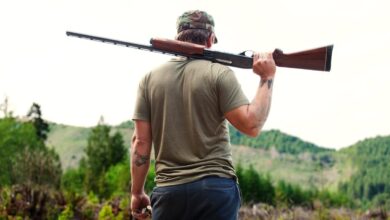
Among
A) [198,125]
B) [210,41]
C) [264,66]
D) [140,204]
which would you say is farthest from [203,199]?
[210,41]

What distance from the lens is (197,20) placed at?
170 inches

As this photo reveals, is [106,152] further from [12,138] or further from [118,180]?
[118,180]

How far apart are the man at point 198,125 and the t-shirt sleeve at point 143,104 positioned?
1 cm

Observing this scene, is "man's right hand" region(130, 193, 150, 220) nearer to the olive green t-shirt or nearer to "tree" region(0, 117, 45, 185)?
the olive green t-shirt

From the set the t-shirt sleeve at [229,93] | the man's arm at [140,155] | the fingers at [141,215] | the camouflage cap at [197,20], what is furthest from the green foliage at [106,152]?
the t-shirt sleeve at [229,93]

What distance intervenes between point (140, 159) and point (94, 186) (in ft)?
167

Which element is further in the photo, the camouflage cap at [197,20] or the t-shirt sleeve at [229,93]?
the camouflage cap at [197,20]

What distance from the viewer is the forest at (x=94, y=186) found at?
47.4ft

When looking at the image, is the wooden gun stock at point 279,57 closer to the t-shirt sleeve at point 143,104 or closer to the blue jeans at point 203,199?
the t-shirt sleeve at point 143,104

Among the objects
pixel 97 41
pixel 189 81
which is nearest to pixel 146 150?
pixel 189 81

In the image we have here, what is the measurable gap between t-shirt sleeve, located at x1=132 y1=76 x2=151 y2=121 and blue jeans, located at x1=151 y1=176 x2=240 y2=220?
45cm

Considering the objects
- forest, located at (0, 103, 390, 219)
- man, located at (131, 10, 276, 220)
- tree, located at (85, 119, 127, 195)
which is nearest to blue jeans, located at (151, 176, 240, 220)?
man, located at (131, 10, 276, 220)

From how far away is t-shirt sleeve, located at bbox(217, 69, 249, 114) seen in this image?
4.10 meters

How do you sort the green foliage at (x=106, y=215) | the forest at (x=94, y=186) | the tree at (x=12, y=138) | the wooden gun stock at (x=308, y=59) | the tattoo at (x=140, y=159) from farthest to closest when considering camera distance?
the tree at (x=12, y=138)
the forest at (x=94, y=186)
the green foliage at (x=106, y=215)
the tattoo at (x=140, y=159)
the wooden gun stock at (x=308, y=59)
